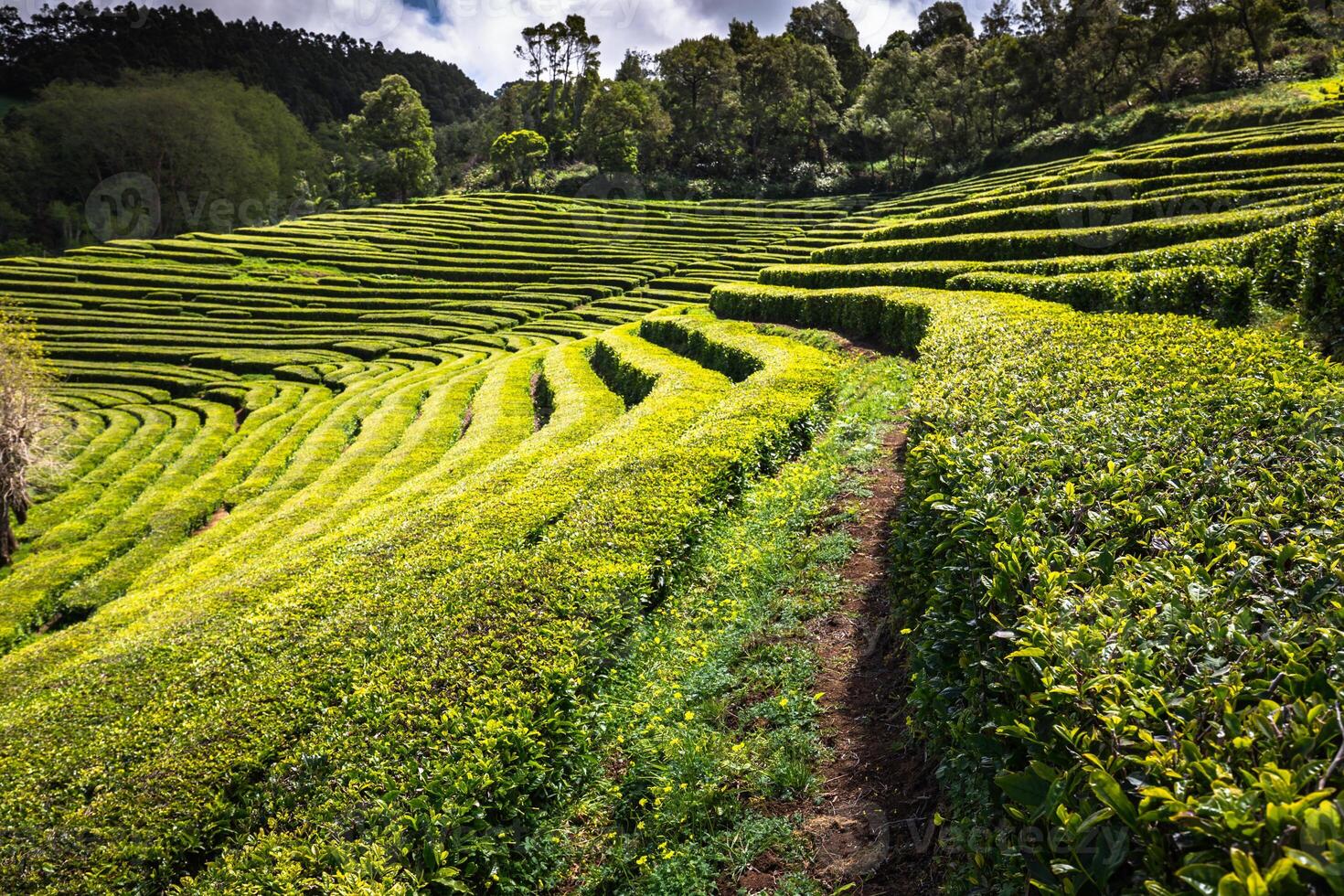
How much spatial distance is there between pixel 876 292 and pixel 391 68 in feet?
548

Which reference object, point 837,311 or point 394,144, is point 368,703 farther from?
point 394,144

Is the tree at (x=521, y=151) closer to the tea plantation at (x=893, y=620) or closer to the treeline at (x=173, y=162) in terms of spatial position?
the treeline at (x=173, y=162)

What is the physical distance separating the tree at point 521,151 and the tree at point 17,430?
65.7m

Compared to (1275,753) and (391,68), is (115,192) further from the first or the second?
(1275,753)

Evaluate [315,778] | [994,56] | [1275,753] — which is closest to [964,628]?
[1275,753]

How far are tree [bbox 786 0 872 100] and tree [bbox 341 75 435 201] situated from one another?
55401mm

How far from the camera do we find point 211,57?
400 feet

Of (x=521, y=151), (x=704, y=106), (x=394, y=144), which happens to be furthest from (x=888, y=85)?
(x=394, y=144)

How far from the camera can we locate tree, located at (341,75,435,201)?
93.1 meters

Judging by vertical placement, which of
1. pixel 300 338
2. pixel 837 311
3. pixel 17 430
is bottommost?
pixel 17 430

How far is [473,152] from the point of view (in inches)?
4660

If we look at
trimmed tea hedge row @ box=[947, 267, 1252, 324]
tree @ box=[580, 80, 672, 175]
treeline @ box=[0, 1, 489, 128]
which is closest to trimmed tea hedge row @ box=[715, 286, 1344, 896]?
trimmed tea hedge row @ box=[947, 267, 1252, 324]

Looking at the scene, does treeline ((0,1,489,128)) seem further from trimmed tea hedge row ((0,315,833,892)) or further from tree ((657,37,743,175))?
trimmed tea hedge row ((0,315,833,892))

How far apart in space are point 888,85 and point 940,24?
110 ft
